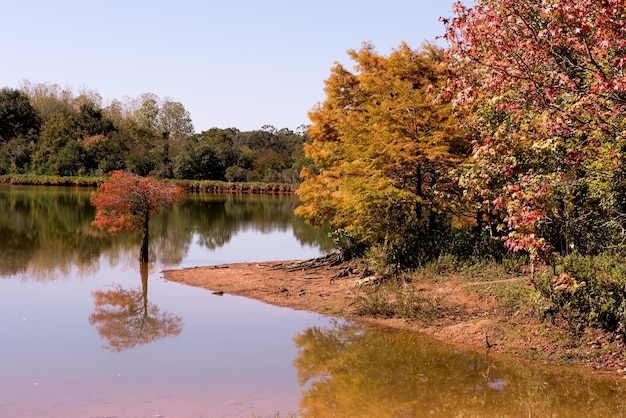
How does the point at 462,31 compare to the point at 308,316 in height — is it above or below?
above

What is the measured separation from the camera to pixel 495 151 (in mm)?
10453

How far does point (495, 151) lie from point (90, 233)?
3118cm

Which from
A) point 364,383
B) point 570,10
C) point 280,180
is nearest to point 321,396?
point 364,383

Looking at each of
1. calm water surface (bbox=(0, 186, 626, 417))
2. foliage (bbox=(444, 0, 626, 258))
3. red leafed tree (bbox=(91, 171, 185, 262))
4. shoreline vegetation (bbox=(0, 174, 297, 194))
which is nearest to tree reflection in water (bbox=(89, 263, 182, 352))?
calm water surface (bbox=(0, 186, 626, 417))

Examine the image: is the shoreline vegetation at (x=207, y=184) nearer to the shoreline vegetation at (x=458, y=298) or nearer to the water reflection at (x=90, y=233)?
the water reflection at (x=90, y=233)

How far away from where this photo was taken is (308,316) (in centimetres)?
1823

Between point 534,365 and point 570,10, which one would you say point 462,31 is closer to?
point 570,10

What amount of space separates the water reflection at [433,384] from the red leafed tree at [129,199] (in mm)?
12338

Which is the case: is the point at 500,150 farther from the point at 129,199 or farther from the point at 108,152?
the point at 108,152

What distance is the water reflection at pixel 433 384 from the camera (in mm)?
11055

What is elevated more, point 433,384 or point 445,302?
point 445,302

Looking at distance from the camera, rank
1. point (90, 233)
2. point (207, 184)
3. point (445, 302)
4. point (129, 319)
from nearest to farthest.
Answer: point (445, 302) < point (129, 319) < point (90, 233) < point (207, 184)

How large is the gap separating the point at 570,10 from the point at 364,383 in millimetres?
7311

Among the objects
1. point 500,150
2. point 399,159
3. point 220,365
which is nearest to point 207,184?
point 399,159
